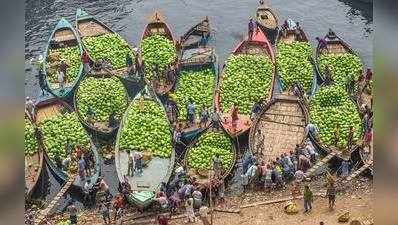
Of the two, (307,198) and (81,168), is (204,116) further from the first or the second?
(307,198)

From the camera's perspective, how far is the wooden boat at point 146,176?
18.7 metres

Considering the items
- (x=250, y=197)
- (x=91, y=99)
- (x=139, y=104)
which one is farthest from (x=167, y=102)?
(x=250, y=197)

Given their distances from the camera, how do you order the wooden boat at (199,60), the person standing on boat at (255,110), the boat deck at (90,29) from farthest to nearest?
the boat deck at (90,29), the wooden boat at (199,60), the person standing on boat at (255,110)

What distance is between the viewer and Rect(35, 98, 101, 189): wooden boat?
1923 centimetres

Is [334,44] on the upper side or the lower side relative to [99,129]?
upper

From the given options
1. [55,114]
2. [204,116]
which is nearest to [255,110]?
[204,116]

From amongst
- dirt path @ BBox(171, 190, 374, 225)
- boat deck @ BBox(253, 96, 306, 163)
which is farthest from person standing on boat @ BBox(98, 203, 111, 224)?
boat deck @ BBox(253, 96, 306, 163)

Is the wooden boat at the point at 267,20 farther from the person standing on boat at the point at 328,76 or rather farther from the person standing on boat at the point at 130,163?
the person standing on boat at the point at 130,163

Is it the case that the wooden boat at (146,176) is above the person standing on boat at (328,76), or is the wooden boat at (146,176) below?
below

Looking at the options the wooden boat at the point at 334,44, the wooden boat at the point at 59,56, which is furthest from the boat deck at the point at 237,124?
the wooden boat at the point at 59,56

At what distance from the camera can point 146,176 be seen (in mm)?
19094

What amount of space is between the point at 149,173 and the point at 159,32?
4145mm

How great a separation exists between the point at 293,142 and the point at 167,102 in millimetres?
3514
